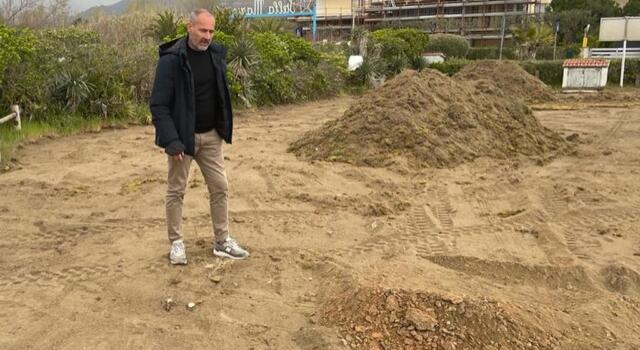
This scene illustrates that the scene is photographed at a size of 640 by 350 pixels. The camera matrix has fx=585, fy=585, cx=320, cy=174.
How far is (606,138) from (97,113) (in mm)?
9242

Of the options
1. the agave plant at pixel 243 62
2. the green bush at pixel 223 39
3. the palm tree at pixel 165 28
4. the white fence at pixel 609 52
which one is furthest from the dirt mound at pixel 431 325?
the white fence at pixel 609 52

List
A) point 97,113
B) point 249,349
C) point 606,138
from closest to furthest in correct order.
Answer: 1. point 249,349
2. point 606,138
3. point 97,113

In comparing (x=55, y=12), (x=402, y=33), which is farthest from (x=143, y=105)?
(x=402, y=33)

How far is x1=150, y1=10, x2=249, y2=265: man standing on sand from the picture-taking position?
383 centimetres

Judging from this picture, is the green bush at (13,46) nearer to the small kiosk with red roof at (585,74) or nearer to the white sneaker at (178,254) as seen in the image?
the white sneaker at (178,254)

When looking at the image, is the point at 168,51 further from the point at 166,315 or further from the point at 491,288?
the point at 491,288

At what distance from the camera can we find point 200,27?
378 cm

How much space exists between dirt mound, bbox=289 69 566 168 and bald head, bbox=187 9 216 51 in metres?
4.22

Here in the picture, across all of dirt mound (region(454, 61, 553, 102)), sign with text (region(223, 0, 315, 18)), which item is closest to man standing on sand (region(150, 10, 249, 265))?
dirt mound (region(454, 61, 553, 102))

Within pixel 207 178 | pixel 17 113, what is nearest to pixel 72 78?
pixel 17 113

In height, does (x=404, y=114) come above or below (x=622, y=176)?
above

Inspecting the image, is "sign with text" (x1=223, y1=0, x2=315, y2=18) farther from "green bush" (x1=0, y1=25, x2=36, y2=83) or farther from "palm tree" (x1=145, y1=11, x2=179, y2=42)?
"green bush" (x1=0, y1=25, x2=36, y2=83)

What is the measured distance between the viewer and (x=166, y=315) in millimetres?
3504

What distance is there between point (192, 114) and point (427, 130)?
5.07 meters
